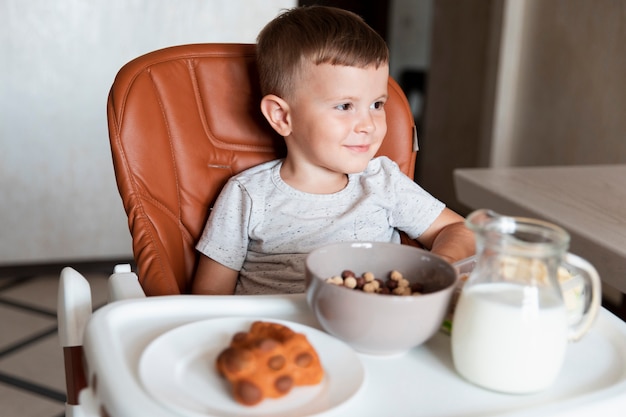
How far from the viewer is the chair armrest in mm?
896

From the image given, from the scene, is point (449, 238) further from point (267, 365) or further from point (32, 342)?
point (32, 342)

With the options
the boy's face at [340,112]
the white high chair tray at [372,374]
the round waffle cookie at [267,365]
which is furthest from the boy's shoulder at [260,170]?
the round waffle cookie at [267,365]

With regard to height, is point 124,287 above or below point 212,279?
above

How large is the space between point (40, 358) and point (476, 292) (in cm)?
182

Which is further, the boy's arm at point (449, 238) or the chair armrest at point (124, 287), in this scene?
the boy's arm at point (449, 238)

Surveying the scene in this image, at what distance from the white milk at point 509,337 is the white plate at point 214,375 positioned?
11cm

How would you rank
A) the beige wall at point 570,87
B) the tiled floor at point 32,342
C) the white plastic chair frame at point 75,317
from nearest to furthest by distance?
the white plastic chair frame at point 75,317 → the tiled floor at point 32,342 → the beige wall at point 570,87

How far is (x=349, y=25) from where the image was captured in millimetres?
1169

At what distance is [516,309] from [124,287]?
0.50 meters

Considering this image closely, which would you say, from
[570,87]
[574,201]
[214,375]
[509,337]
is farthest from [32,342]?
[570,87]

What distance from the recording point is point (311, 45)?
1149 mm

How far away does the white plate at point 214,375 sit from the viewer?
0.61 metres

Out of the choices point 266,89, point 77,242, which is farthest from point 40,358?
point 266,89

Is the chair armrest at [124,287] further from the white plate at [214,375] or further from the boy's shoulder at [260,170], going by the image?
the boy's shoulder at [260,170]
